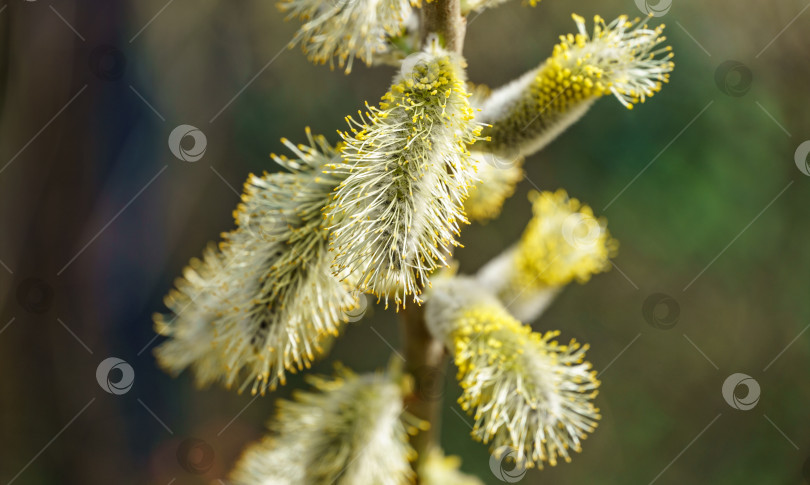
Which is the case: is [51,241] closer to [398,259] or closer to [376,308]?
[376,308]

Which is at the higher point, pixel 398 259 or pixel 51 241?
pixel 398 259

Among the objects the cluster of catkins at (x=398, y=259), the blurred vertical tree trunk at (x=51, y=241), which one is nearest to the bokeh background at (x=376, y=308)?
the blurred vertical tree trunk at (x=51, y=241)

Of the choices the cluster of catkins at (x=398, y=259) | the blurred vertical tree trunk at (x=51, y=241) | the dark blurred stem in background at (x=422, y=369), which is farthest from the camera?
the blurred vertical tree trunk at (x=51, y=241)

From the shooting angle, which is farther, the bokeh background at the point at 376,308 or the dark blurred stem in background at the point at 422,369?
the bokeh background at the point at 376,308

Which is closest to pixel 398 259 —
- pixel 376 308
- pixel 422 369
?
pixel 422 369

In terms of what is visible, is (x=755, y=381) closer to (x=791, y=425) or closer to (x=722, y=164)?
(x=791, y=425)

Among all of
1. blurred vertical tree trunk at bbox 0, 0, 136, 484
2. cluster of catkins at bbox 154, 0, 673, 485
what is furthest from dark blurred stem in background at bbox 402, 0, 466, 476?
blurred vertical tree trunk at bbox 0, 0, 136, 484

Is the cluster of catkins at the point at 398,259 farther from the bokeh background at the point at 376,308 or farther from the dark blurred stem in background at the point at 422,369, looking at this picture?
the bokeh background at the point at 376,308
